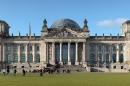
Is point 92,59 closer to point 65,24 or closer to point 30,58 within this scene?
point 65,24

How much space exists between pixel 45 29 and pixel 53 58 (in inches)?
477

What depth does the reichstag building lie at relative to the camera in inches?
6058

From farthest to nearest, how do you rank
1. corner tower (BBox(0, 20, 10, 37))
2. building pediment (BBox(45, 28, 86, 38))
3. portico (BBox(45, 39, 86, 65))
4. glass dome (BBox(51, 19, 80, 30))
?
glass dome (BBox(51, 19, 80, 30)), corner tower (BBox(0, 20, 10, 37)), building pediment (BBox(45, 28, 86, 38)), portico (BBox(45, 39, 86, 65))

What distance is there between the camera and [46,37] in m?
154

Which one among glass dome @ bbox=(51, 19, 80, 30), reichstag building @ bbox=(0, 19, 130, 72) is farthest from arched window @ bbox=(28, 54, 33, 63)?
glass dome @ bbox=(51, 19, 80, 30)

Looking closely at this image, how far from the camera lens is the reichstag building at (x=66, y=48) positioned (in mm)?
153875

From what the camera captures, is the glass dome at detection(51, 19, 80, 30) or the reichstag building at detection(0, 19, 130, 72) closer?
the reichstag building at detection(0, 19, 130, 72)

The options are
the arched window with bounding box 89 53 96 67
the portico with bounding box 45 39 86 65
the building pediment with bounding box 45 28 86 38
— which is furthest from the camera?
the arched window with bounding box 89 53 96 67

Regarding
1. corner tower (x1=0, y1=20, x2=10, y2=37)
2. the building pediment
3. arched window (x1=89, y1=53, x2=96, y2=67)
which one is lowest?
arched window (x1=89, y1=53, x2=96, y2=67)

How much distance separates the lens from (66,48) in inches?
6137

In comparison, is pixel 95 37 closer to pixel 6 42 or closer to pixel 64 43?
pixel 64 43

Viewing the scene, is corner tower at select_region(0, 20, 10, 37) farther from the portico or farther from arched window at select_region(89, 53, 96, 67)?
arched window at select_region(89, 53, 96, 67)

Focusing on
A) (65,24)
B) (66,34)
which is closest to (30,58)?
(66,34)

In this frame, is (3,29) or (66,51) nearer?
(66,51)
